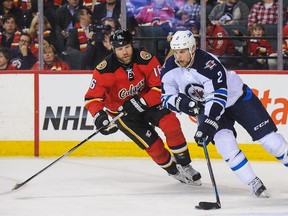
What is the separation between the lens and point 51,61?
28.9 feet

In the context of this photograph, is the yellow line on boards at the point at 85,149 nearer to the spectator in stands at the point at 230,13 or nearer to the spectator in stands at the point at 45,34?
the spectator in stands at the point at 45,34

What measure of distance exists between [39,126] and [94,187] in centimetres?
168

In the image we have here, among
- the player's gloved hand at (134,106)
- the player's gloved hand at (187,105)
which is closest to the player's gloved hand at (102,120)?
the player's gloved hand at (134,106)

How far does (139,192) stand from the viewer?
22.3ft

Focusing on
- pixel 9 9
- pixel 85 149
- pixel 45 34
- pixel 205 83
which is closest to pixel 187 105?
pixel 205 83

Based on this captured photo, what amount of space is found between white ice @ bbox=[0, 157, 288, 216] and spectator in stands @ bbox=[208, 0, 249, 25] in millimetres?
1325

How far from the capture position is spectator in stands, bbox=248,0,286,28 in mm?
8570

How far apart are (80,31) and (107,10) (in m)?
0.33

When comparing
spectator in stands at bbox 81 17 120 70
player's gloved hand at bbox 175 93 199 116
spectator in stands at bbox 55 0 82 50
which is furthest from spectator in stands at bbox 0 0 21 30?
player's gloved hand at bbox 175 93 199 116

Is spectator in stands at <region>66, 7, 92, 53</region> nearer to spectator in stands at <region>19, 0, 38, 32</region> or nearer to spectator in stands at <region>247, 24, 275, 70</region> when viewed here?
spectator in stands at <region>19, 0, 38, 32</region>

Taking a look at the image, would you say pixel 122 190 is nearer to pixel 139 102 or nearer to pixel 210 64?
pixel 139 102

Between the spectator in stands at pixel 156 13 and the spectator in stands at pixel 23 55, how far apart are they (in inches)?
39.9

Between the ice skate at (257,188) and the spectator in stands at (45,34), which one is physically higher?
the spectator in stands at (45,34)

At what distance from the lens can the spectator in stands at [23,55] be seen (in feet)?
29.1
